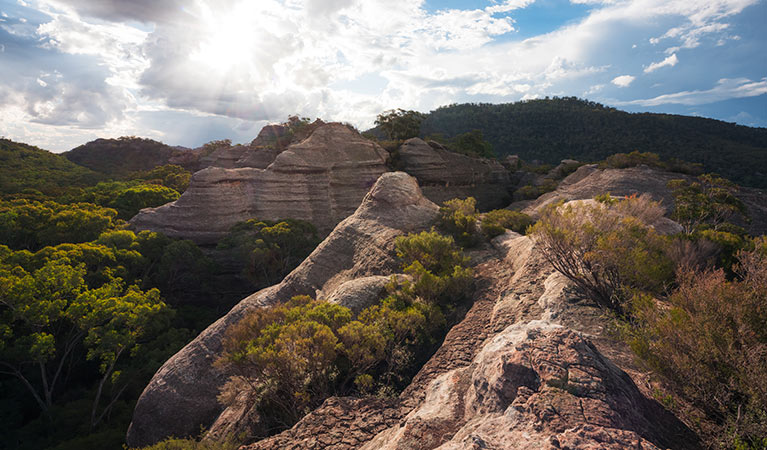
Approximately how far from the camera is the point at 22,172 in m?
39.7

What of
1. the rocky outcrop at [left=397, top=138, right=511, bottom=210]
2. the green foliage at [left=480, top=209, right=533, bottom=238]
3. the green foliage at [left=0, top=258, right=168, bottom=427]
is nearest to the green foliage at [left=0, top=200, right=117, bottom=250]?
the green foliage at [left=0, top=258, right=168, bottom=427]

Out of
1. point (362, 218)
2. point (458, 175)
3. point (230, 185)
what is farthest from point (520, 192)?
point (230, 185)

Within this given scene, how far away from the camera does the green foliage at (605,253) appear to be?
6996mm

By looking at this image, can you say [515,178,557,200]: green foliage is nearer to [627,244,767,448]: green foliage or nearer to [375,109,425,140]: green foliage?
[375,109,425,140]: green foliage

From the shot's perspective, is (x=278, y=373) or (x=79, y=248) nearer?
(x=278, y=373)

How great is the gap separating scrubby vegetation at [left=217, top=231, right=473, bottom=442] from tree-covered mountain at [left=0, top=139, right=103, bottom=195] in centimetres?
3454

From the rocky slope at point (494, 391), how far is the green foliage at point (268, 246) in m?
8.90

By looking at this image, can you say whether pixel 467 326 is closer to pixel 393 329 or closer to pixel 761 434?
pixel 393 329

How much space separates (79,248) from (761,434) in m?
23.2

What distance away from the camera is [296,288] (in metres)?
13.0

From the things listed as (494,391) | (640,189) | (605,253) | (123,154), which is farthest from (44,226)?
(123,154)

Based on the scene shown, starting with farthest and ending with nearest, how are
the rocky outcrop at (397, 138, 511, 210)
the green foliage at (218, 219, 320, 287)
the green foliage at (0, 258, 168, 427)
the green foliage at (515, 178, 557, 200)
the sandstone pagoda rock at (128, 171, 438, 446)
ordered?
the green foliage at (515, 178, 557, 200)
the rocky outcrop at (397, 138, 511, 210)
the green foliage at (218, 219, 320, 287)
the green foliage at (0, 258, 168, 427)
the sandstone pagoda rock at (128, 171, 438, 446)

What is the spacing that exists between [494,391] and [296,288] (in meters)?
10.0

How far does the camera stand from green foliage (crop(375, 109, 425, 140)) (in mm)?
43938
